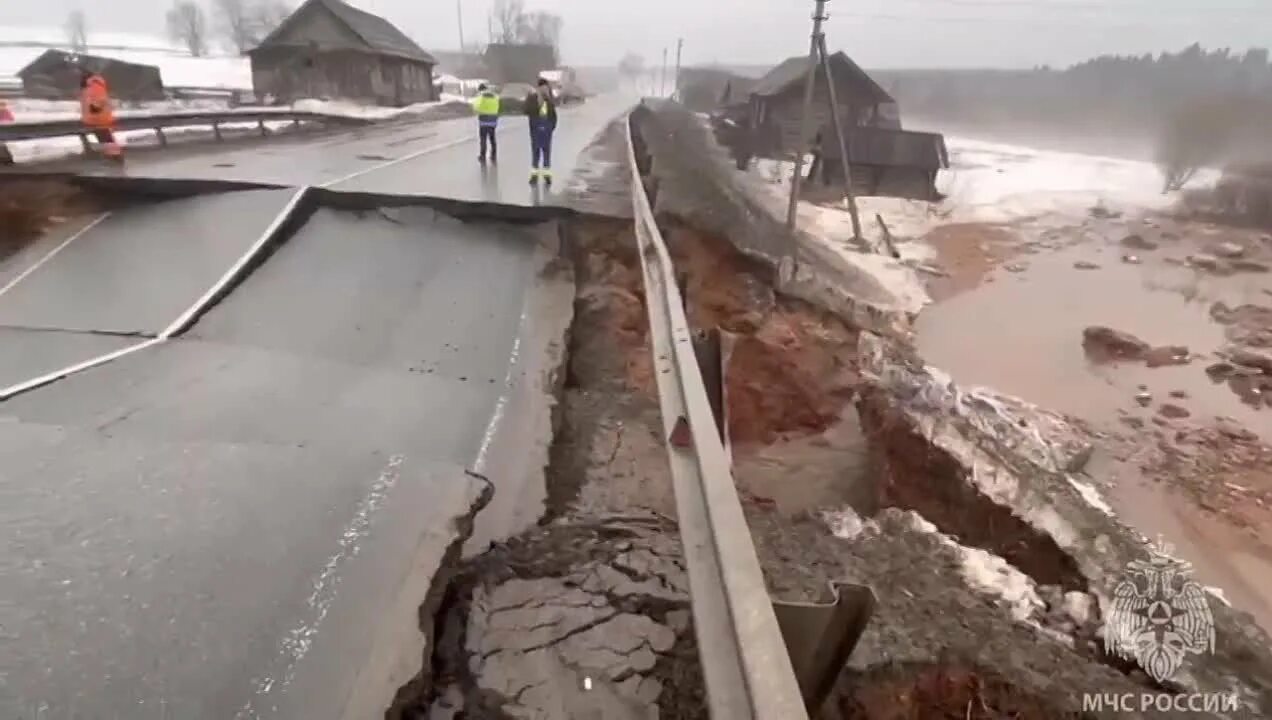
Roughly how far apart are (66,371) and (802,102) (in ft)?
133

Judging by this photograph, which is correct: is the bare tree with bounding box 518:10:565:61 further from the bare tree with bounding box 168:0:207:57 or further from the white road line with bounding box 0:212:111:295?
the white road line with bounding box 0:212:111:295

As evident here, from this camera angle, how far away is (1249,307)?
24.3m

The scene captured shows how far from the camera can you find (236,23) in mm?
102125

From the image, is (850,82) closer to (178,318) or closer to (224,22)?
(178,318)

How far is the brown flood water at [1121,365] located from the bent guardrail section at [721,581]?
1037cm

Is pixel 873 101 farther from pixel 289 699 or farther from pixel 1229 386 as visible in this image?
pixel 289 699

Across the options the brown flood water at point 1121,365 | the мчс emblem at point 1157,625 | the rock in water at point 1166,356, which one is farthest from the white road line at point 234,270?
the rock in water at point 1166,356

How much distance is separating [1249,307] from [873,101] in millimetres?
→ 20773

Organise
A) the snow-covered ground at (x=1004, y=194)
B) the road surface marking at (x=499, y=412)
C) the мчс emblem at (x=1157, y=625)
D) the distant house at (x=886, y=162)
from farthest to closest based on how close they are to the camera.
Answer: the distant house at (x=886, y=162) < the snow-covered ground at (x=1004, y=194) < the мчс emblem at (x=1157, y=625) < the road surface marking at (x=499, y=412)

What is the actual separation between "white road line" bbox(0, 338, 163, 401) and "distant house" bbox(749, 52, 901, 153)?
37.8 m

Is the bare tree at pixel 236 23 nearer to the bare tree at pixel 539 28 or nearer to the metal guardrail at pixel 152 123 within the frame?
the bare tree at pixel 539 28

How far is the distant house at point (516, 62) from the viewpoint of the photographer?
219ft

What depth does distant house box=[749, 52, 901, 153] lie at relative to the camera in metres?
39.0

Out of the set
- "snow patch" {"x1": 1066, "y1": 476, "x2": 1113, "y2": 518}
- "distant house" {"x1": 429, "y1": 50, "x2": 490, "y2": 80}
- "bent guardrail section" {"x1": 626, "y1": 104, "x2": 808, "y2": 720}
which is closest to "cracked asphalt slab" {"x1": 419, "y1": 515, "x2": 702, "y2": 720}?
"bent guardrail section" {"x1": 626, "y1": 104, "x2": 808, "y2": 720}
